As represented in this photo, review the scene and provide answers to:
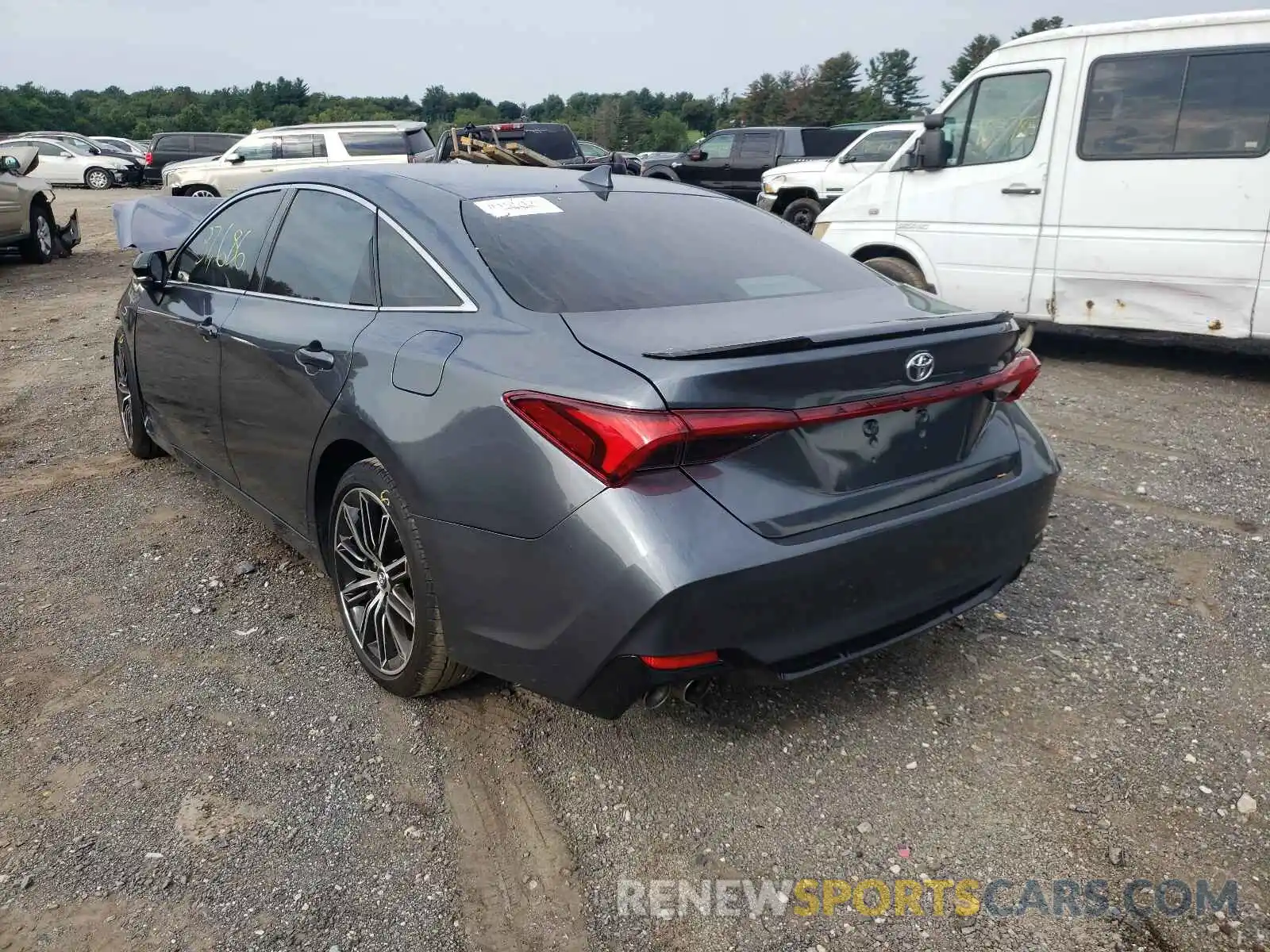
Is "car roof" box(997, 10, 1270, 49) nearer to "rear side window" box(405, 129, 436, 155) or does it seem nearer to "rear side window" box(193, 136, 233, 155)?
"rear side window" box(405, 129, 436, 155)

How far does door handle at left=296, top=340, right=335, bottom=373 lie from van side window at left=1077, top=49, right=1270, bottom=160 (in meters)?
5.91

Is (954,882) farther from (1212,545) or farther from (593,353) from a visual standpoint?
(1212,545)

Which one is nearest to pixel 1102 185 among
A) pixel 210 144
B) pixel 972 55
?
pixel 210 144

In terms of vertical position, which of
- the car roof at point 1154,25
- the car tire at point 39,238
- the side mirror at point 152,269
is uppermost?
the car roof at point 1154,25

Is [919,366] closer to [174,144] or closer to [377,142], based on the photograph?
[377,142]

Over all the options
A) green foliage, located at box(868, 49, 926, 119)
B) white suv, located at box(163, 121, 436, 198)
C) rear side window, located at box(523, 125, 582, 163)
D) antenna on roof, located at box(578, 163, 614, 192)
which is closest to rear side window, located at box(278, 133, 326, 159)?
white suv, located at box(163, 121, 436, 198)

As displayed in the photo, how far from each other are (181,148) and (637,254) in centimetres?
3135

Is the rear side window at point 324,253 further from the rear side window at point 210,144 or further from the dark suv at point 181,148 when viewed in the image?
the rear side window at point 210,144

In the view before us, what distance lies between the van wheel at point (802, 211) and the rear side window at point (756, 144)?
358cm

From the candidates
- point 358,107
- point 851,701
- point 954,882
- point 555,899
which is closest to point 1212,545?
point 851,701

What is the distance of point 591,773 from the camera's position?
2.67m

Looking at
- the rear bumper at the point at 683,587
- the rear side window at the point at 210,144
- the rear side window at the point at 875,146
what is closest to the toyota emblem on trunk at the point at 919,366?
the rear bumper at the point at 683,587

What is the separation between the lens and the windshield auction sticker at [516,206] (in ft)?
9.96

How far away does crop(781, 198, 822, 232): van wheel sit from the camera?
14.8 m
